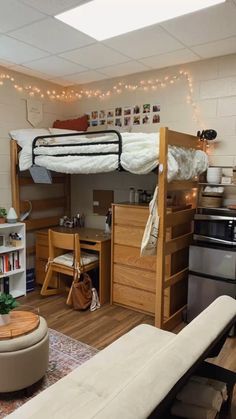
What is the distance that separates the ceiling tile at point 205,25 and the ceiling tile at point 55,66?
1321mm

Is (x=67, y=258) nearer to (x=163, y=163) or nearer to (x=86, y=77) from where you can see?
(x=163, y=163)

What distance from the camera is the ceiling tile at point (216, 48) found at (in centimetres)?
289

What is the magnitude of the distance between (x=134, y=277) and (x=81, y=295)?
23.4 inches

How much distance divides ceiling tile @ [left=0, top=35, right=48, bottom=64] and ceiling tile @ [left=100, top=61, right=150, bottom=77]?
2.58 ft

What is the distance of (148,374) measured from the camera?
41.6 inches

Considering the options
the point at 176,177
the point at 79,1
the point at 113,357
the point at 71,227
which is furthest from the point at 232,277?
the point at 79,1

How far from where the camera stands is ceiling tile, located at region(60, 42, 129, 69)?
309 centimetres

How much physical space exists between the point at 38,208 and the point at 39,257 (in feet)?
2.16

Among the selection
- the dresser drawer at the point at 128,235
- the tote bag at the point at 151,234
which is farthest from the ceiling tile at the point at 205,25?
the dresser drawer at the point at 128,235

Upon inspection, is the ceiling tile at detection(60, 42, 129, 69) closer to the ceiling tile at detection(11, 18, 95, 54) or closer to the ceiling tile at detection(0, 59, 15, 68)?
the ceiling tile at detection(11, 18, 95, 54)

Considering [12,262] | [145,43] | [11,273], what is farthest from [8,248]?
[145,43]

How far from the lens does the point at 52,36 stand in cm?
281

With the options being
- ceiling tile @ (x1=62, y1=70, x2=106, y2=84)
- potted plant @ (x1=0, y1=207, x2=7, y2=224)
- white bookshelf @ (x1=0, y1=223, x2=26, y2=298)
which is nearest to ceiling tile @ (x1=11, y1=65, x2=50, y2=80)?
ceiling tile @ (x1=62, y1=70, x2=106, y2=84)

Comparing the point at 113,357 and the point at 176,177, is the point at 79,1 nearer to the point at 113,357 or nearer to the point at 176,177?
the point at 176,177
